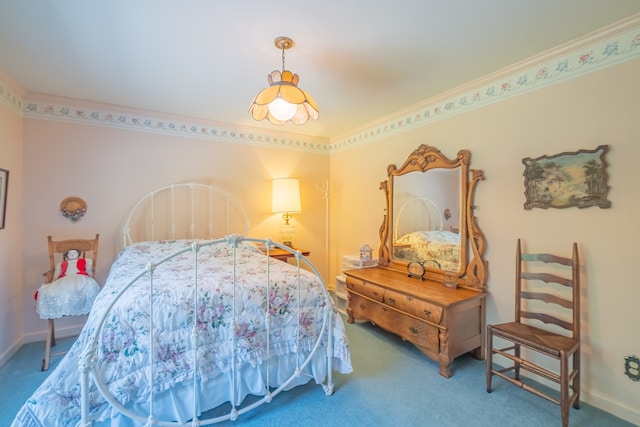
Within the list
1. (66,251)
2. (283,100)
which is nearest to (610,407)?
(283,100)

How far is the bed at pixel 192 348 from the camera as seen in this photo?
1444 mm

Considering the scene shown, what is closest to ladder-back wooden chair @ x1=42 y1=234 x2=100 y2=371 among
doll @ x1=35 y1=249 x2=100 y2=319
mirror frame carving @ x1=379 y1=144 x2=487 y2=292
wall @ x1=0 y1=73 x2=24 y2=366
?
doll @ x1=35 y1=249 x2=100 y2=319

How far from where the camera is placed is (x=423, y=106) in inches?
123

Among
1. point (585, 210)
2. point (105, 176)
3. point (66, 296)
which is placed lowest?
point (66, 296)

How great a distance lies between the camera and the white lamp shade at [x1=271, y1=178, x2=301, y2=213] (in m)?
3.92

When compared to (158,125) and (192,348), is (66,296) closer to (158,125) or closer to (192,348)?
(192,348)

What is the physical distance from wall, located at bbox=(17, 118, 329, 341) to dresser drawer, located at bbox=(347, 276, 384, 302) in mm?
1481

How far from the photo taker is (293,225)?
4281 mm

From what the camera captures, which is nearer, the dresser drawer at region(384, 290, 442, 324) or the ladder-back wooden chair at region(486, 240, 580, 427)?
the ladder-back wooden chair at region(486, 240, 580, 427)

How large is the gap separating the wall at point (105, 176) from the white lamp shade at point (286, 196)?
0.21 meters

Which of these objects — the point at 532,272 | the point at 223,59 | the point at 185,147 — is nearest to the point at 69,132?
the point at 185,147

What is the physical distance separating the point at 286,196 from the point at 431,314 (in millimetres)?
2294

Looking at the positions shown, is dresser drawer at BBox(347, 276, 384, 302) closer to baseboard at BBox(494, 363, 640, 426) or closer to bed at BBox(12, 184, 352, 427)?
bed at BBox(12, 184, 352, 427)

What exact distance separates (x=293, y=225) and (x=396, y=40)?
279 cm
